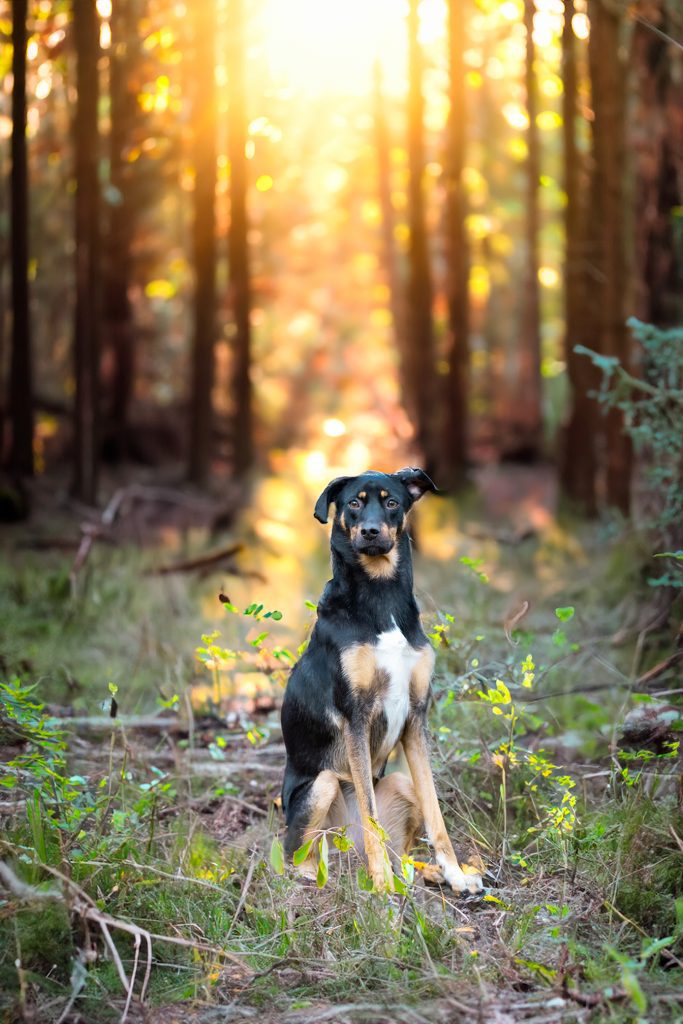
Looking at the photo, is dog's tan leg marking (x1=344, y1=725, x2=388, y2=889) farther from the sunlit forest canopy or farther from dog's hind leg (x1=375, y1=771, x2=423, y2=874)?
the sunlit forest canopy

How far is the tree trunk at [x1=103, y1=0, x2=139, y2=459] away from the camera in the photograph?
62.7ft

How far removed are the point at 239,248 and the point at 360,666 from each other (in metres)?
16.5

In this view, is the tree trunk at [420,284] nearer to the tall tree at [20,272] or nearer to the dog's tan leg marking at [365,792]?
the tall tree at [20,272]

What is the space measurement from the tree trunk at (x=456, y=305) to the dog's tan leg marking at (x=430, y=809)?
14170mm

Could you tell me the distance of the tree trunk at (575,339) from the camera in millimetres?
17141

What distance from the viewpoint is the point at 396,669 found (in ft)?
17.5

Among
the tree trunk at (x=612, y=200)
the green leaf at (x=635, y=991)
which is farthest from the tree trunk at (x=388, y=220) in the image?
the green leaf at (x=635, y=991)

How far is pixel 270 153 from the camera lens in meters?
22.5

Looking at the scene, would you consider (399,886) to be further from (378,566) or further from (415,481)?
(415,481)

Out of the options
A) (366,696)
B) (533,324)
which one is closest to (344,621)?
(366,696)

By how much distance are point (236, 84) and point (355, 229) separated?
2352 cm


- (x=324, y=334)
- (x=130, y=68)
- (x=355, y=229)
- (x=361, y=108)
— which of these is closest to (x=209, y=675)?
(x=130, y=68)

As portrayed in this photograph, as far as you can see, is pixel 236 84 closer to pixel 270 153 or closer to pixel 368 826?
pixel 270 153

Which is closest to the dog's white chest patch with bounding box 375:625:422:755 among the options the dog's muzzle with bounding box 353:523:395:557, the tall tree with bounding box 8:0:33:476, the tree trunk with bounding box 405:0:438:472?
the dog's muzzle with bounding box 353:523:395:557
